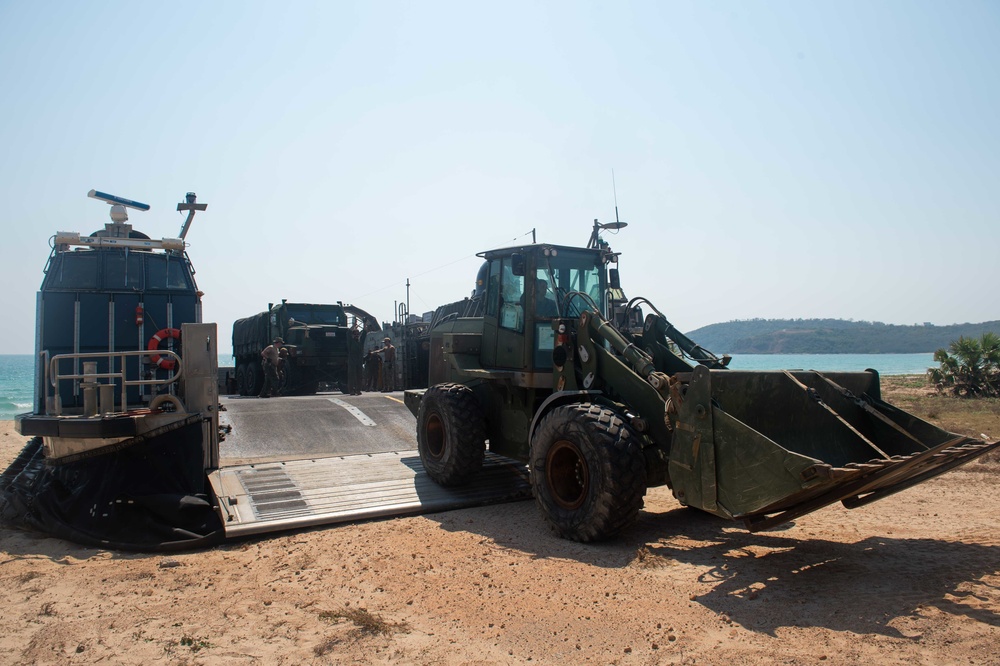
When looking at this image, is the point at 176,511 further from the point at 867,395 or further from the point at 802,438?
the point at 867,395

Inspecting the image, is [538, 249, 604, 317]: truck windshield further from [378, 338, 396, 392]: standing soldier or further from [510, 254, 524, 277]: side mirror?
[378, 338, 396, 392]: standing soldier

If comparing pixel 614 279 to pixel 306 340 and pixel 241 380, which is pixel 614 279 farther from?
pixel 241 380

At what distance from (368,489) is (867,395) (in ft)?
17.4

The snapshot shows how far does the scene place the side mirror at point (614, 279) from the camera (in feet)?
26.3

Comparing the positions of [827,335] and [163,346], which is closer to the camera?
[163,346]

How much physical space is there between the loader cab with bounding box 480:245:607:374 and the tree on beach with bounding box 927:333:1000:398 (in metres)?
21.6

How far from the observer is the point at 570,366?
280 inches

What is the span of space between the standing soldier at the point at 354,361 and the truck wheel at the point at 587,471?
42.1ft

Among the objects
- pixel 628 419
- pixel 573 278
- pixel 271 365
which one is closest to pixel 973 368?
pixel 573 278

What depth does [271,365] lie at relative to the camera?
1838 cm

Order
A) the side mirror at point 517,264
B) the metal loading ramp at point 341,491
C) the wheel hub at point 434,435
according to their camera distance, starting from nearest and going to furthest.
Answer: the metal loading ramp at point 341,491 → the side mirror at point 517,264 → the wheel hub at point 434,435

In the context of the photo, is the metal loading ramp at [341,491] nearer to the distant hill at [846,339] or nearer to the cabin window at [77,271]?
the cabin window at [77,271]

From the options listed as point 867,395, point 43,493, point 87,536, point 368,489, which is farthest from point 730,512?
point 43,493

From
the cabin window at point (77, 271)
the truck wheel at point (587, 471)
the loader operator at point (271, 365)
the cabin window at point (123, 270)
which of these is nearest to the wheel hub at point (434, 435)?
the truck wheel at point (587, 471)
